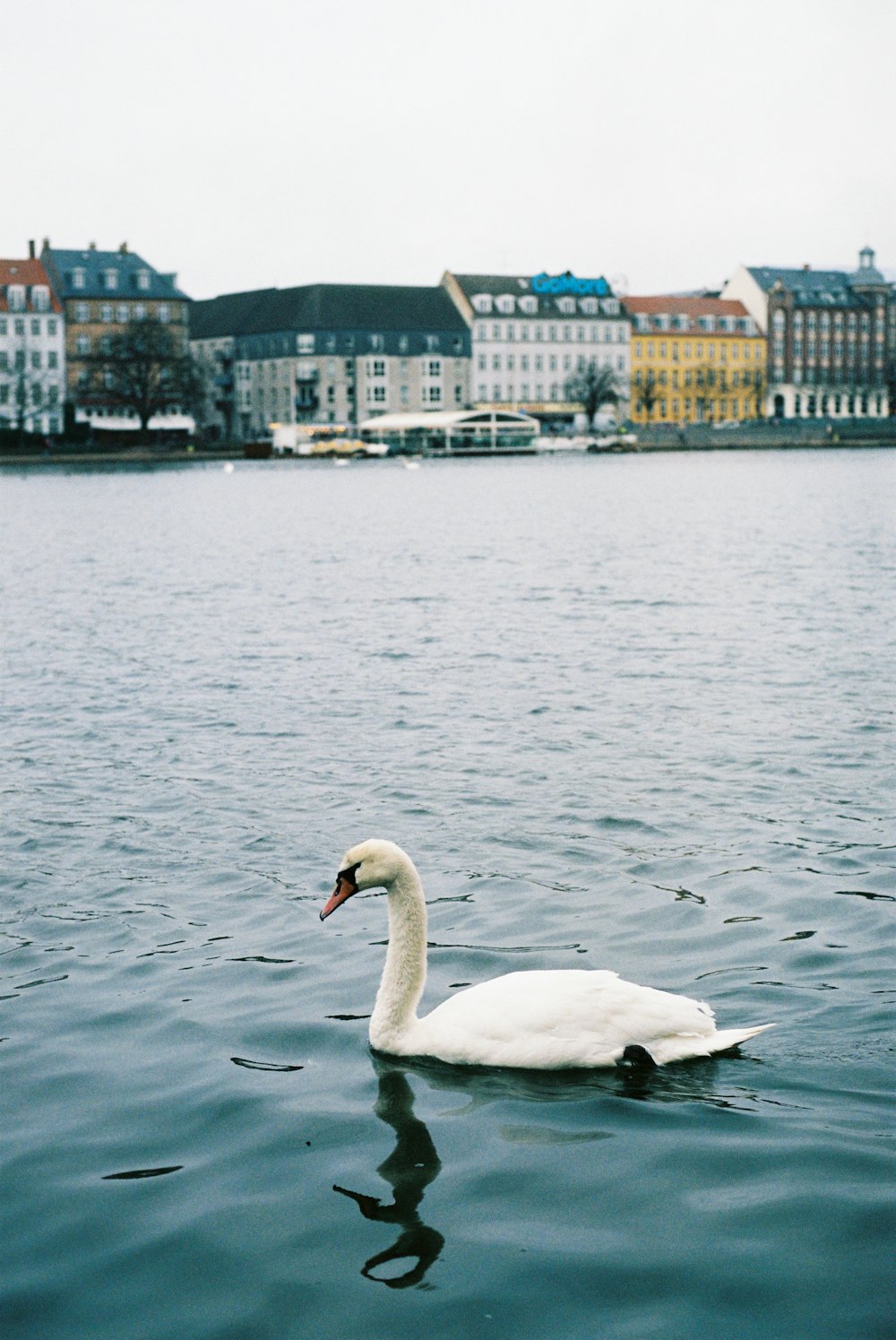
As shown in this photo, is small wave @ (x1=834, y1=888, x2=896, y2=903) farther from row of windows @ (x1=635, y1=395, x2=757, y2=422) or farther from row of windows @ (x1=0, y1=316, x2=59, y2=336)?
row of windows @ (x1=635, y1=395, x2=757, y2=422)

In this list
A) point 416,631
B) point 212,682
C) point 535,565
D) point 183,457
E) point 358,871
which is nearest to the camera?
point 358,871

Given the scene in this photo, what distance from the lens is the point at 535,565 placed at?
33.8 metres

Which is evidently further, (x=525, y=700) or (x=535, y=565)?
(x=535, y=565)

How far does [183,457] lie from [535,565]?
81176 millimetres

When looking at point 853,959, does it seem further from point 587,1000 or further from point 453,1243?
point 453,1243

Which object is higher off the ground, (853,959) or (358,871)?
(358,871)

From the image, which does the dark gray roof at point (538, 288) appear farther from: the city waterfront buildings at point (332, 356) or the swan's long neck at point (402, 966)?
the swan's long neck at point (402, 966)

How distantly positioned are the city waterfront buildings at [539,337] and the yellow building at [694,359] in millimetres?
2070

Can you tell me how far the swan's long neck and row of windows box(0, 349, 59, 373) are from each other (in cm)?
11280

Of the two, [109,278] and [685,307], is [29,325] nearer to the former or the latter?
[109,278]

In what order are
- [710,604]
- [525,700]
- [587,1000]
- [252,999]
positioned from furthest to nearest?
[710,604] → [525,700] → [252,999] → [587,1000]

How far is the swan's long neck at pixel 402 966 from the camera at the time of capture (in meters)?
6.79

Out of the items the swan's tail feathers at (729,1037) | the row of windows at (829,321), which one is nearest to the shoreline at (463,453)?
the row of windows at (829,321)

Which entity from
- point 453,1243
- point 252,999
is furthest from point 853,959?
point 453,1243
